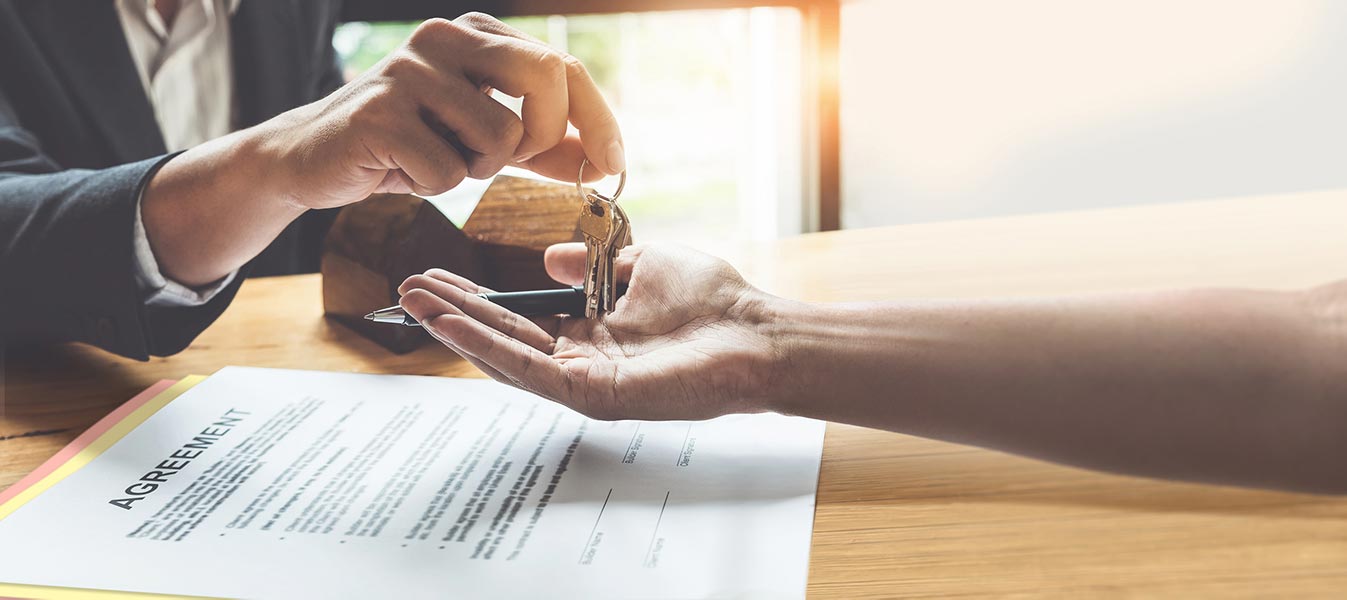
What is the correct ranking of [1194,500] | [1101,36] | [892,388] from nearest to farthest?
1. [1194,500]
2. [892,388]
3. [1101,36]

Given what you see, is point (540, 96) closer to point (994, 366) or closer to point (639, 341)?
point (639, 341)

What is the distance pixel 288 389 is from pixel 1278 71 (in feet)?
3.52

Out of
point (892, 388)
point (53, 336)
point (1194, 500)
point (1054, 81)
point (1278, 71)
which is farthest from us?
point (1054, 81)

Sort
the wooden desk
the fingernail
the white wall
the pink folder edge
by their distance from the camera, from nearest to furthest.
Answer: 1. the wooden desk
2. the pink folder edge
3. the fingernail
4. the white wall

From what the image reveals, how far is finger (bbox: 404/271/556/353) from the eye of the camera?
27.1 inches

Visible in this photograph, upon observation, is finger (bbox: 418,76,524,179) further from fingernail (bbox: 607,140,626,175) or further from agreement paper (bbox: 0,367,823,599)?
agreement paper (bbox: 0,367,823,599)

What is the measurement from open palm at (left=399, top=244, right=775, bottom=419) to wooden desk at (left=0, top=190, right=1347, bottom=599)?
9 cm

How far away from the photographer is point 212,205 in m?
0.83

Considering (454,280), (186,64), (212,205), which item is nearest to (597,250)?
(454,280)

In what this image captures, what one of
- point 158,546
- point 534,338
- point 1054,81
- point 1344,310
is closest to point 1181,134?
point 1054,81

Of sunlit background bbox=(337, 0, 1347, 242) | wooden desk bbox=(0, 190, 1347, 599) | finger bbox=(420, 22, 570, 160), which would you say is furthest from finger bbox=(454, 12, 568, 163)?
sunlit background bbox=(337, 0, 1347, 242)

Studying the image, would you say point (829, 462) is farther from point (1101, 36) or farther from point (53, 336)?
point (1101, 36)

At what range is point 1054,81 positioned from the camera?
5.20 feet

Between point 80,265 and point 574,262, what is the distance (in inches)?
17.1
